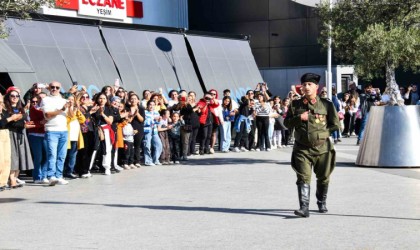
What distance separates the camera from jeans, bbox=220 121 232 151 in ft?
73.3

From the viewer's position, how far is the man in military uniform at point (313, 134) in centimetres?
1015

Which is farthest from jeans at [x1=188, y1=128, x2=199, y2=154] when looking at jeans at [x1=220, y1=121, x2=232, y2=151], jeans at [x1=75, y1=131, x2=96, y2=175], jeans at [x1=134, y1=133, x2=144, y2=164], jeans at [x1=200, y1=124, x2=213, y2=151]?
jeans at [x1=75, y1=131, x2=96, y2=175]

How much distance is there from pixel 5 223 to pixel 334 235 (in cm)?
398

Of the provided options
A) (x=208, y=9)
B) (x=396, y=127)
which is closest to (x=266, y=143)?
(x=396, y=127)

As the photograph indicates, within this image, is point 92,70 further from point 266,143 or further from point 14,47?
point 266,143

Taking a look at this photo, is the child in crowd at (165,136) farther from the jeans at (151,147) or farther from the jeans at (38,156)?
the jeans at (38,156)

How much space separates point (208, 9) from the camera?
40719mm

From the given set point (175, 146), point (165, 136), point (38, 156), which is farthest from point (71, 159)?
point (175, 146)

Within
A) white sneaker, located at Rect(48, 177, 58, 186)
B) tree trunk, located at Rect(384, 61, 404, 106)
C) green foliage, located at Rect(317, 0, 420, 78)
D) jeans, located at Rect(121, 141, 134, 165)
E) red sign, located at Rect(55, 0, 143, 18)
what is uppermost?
red sign, located at Rect(55, 0, 143, 18)

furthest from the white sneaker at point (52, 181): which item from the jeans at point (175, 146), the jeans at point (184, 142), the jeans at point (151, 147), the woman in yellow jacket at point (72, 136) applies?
the jeans at point (184, 142)

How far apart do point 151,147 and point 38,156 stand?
4.43 m

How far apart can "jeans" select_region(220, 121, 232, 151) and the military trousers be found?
12.0 metres

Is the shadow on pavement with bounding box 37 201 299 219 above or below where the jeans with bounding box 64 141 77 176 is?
below

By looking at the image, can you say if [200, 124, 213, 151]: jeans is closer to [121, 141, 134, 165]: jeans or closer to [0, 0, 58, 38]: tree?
[121, 141, 134, 165]: jeans
